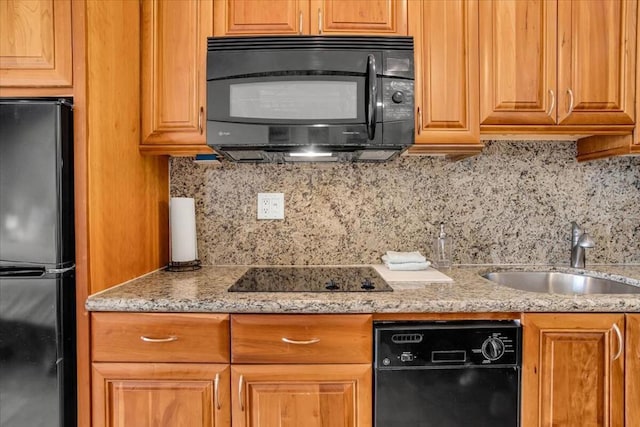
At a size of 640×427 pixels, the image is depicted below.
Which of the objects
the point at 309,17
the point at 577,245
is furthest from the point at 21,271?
the point at 577,245

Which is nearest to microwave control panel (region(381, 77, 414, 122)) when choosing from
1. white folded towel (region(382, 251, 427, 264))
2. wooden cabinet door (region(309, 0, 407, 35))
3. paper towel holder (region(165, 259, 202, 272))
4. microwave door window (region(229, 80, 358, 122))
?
microwave door window (region(229, 80, 358, 122))

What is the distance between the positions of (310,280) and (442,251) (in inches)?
25.2

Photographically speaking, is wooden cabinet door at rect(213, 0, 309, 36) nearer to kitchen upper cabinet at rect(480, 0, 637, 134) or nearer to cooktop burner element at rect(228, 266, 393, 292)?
kitchen upper cabinet at rect(480, 0, 637, 134)

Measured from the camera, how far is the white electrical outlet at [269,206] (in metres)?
1.81

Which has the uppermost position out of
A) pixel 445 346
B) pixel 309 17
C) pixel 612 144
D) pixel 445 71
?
pixel 309 17

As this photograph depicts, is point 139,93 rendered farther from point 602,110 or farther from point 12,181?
point 602,110

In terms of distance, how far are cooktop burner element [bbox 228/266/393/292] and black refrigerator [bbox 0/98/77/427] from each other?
53 centimetres

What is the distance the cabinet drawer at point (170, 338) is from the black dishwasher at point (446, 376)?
19.1 inches

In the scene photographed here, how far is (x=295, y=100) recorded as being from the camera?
4.60 feet

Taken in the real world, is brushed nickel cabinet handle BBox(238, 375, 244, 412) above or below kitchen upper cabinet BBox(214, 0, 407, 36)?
below

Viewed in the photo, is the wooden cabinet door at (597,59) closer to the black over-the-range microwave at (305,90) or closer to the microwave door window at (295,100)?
the black over-the-range microwave at (305,90)

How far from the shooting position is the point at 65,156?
117 centimetres

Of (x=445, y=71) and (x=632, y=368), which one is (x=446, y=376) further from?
(x=445, y=71)

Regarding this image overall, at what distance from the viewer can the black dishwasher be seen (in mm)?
1169
